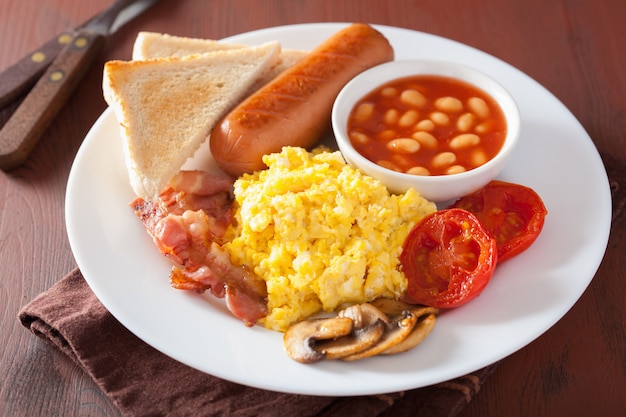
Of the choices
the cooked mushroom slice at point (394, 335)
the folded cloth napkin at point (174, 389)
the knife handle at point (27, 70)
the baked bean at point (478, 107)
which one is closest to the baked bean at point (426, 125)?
the baked bean at point (478, 107)

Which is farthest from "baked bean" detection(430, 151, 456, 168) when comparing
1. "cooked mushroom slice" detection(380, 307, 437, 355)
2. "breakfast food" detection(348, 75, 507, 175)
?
"cooked mushroom slice" detection(380, 307, 437, 355)

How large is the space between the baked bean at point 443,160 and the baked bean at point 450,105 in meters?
0.28

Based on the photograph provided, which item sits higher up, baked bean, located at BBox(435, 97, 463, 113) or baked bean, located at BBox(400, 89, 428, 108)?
baked bean, located at BBox(400, 89, 428, 108)

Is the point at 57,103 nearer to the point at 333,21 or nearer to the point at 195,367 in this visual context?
the point at 333,21

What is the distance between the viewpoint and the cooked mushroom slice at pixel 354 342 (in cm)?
247

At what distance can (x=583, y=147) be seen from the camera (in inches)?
132

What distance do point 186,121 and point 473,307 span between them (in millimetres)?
1616

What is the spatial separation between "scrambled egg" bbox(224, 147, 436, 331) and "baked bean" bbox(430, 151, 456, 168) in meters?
0.24

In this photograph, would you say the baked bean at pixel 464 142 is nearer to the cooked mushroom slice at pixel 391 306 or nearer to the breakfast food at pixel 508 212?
the breakfast food at pixel 508 212

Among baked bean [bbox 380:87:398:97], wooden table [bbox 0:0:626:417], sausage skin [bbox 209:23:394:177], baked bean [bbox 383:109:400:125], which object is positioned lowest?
wooden table [bbox 0:0:626:417]

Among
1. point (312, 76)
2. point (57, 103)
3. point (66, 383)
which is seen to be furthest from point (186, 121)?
point (66, 383)

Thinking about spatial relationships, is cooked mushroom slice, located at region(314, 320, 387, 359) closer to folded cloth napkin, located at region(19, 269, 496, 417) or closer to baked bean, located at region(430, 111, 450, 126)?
folded cloth napkin, located at region(19, 269, 496, 417)

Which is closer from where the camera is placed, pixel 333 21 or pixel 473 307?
pixel 473 307

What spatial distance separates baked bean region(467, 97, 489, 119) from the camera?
3.28 meters
